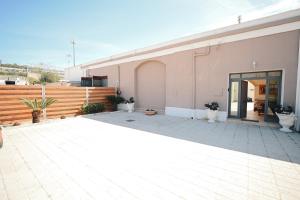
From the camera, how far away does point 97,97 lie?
10.3 m

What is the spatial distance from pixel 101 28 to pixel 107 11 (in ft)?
7.91

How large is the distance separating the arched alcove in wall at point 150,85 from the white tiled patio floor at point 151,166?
16.3ft

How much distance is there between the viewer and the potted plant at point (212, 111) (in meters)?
7.04

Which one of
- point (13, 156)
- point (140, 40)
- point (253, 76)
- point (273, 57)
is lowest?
point (13, 156)

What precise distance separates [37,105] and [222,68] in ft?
28.7

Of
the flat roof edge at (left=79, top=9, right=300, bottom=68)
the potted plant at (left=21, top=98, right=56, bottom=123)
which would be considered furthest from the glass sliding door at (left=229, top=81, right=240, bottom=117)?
the potted plant at (left=21, top=98, right=56, bottom=123)

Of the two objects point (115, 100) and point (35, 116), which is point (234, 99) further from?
point (35, 116)

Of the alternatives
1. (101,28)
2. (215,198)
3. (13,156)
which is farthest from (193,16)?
(13,156)

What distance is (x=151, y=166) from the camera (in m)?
3.04

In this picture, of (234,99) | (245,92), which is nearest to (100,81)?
(234,99)

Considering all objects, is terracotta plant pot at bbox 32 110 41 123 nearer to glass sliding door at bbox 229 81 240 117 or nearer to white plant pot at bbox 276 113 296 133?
glass sliding door at bbox 229 81 240 117

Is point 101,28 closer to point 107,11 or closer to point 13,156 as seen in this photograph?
point 107,11

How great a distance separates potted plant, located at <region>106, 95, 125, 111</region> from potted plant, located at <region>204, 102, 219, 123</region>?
605 centimetres

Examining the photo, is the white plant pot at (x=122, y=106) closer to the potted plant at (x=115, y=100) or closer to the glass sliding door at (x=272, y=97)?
the potted plant at (x=115, y=100)
